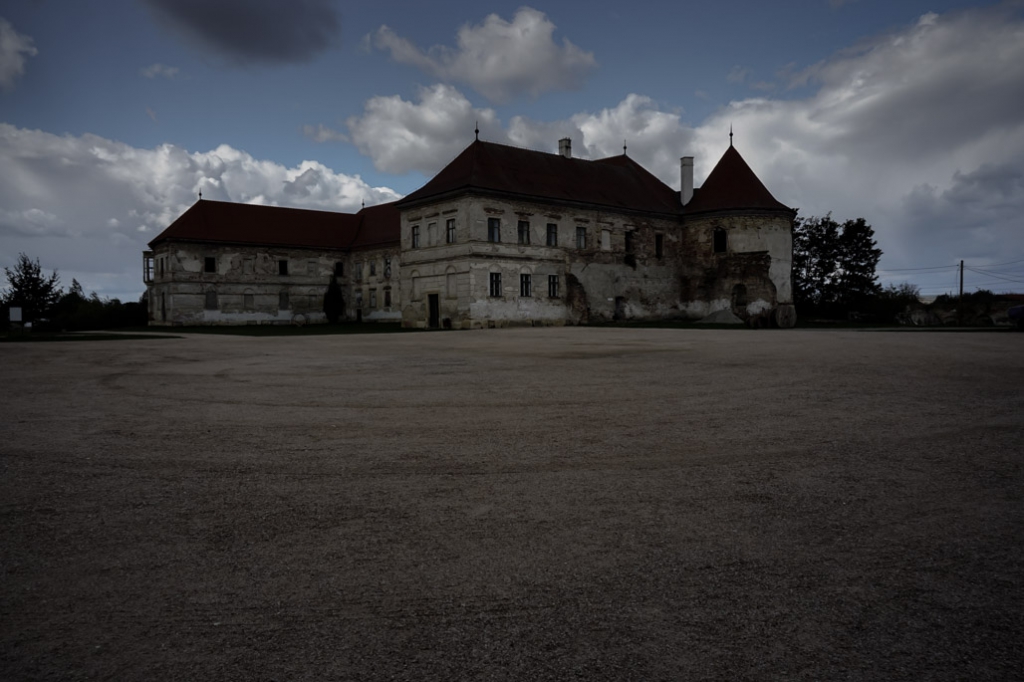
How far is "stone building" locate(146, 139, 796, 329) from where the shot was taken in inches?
1491

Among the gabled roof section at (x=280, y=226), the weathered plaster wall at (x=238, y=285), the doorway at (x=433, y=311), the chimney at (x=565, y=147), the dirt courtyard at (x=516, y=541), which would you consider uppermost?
the chimney at (x=565, y=147)

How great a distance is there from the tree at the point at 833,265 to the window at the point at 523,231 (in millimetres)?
26359

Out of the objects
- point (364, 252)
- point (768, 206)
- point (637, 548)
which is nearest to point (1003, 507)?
point (637, 548)

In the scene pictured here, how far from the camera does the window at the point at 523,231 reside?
38812 millimetres

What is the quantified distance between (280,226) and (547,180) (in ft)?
84.0

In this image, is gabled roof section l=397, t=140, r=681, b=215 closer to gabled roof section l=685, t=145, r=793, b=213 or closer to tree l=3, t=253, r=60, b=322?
gabled roof section l=685, t=145, r=793, b=213

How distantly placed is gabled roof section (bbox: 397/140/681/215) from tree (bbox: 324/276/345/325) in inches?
707

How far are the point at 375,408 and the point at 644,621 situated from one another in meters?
5.73

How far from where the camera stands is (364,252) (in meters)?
57.0

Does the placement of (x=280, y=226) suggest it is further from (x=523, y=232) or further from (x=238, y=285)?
(x=523, y=232)

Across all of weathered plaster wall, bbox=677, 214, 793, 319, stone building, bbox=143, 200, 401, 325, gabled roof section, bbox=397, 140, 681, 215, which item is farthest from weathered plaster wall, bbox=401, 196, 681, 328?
stone building, bbox=143, 200, 401, 325

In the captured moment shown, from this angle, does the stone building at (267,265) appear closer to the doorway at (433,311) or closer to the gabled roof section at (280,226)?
the gabled roof section at (280,226)

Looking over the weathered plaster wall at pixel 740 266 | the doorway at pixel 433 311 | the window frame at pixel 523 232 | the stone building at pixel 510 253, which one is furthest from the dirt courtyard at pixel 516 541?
the weathered plaster wall at pixel 740 266

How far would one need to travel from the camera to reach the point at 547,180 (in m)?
41.1
